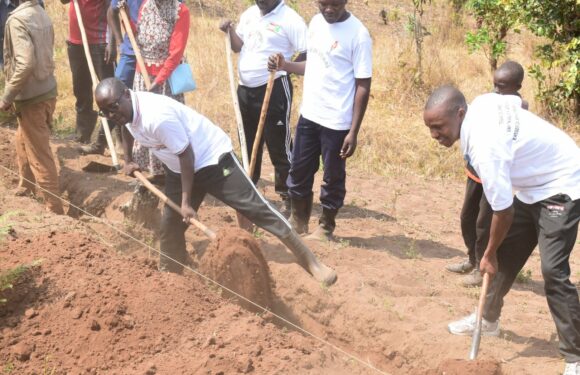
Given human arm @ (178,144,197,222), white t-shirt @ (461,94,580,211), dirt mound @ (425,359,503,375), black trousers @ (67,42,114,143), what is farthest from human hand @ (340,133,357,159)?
black trousers @ (67,42,114,143)

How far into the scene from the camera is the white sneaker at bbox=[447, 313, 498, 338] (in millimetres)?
5004

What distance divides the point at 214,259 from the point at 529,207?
2.12 meters

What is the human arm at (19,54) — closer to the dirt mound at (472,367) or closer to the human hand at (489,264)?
the human hand at (489,264)

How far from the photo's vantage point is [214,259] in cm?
520

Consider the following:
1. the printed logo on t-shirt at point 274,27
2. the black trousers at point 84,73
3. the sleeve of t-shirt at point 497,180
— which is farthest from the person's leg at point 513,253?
the black trousers at point 84,73

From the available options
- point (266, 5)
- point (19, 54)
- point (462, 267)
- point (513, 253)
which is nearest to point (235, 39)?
point (266, 5)

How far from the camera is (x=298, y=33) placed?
648cm

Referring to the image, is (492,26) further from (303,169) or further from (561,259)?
(561,259)

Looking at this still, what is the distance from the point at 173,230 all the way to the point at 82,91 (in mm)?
3283

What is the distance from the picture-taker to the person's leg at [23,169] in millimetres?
6628

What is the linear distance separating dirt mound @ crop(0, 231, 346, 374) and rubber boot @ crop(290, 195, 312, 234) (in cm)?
167

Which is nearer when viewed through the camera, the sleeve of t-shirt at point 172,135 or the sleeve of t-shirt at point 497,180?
the sleeve of t-shirt at point 497,180

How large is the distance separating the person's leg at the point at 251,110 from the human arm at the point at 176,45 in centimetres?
72

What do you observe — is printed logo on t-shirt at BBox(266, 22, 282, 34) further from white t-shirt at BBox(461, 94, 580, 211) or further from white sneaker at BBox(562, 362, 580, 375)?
white sneaker at BBox(562, 362, 580, 375)
